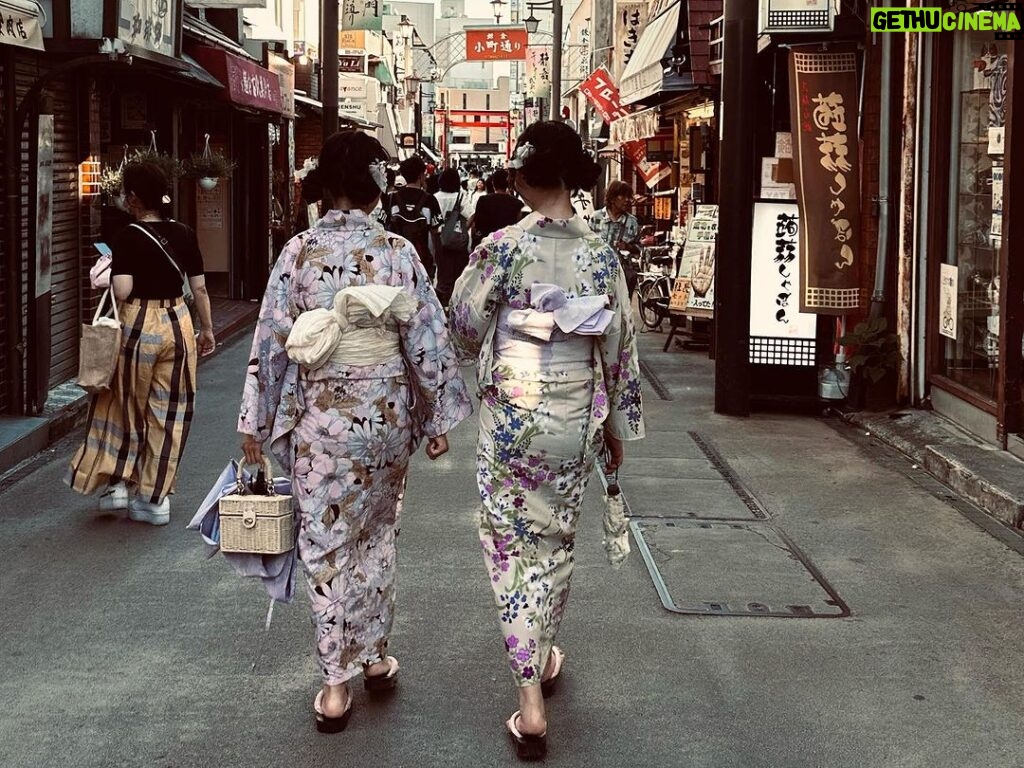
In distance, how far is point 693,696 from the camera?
4957 millimetres

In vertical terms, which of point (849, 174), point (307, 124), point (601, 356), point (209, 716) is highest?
→ point (307, 124)

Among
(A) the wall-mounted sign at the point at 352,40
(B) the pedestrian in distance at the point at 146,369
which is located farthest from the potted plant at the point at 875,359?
(A) the wall-mounted sign at the point at 352,40

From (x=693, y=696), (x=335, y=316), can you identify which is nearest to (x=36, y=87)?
(x=335, y=316)

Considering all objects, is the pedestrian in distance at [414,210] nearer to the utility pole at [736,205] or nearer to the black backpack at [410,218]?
the black backpack at [410,218]

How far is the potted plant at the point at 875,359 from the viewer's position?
10.9 metres

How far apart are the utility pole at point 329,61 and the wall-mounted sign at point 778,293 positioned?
1068cm

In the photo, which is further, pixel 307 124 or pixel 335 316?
pixel 307 124

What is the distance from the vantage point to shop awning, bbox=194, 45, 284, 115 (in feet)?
52.3

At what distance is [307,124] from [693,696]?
26.8 metres

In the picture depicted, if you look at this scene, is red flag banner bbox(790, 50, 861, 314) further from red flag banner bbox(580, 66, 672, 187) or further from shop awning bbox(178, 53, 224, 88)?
red flag banner bbox(580, 66, 672, 187)

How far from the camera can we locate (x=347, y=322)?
464 cm

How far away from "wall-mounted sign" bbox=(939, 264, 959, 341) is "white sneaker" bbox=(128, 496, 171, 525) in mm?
5558

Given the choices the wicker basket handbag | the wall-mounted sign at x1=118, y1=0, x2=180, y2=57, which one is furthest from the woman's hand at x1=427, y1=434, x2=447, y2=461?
the wall-mounted sign at x1=118, y1=0, x2=180, y2=57

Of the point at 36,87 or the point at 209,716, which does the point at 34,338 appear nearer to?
the point at 36,87
